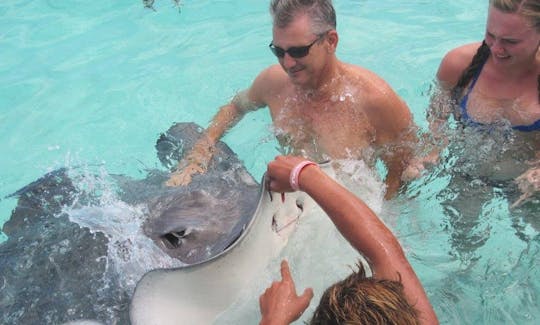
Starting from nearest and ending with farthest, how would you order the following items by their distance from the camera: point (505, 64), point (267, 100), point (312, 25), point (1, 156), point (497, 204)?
point (505, 64)
point (312, 25)
point (497, 204)
point (267, 100)
point (1, 156)

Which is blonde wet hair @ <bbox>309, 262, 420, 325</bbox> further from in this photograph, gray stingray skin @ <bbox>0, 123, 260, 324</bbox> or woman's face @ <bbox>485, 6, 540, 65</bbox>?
woman's face @ <bbox>485, 6, 540, 65</bbox>

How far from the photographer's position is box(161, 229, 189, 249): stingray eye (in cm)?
286

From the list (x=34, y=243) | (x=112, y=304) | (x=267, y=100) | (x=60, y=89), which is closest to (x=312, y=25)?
(x=267, y=100)

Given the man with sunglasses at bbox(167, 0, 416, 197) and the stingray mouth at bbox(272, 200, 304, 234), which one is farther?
the man with sunglasses at bbox(167, 0, 416, 197)

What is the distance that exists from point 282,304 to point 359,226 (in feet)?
1.50

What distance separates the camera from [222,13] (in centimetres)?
829

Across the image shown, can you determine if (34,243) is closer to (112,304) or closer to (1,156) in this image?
(112,304)

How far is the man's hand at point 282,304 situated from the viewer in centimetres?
203

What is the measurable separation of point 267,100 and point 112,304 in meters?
1.86

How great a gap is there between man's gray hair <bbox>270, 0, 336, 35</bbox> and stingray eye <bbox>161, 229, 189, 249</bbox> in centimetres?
137

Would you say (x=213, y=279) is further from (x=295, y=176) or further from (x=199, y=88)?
(x=199, y=88)

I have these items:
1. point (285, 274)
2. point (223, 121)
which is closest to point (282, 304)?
point (285, 274)

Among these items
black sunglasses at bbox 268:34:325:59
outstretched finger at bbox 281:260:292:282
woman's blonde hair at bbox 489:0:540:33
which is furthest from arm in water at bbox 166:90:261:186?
woman's blonde hair at bbox 489:0:540:33

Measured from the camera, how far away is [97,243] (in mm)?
3217
